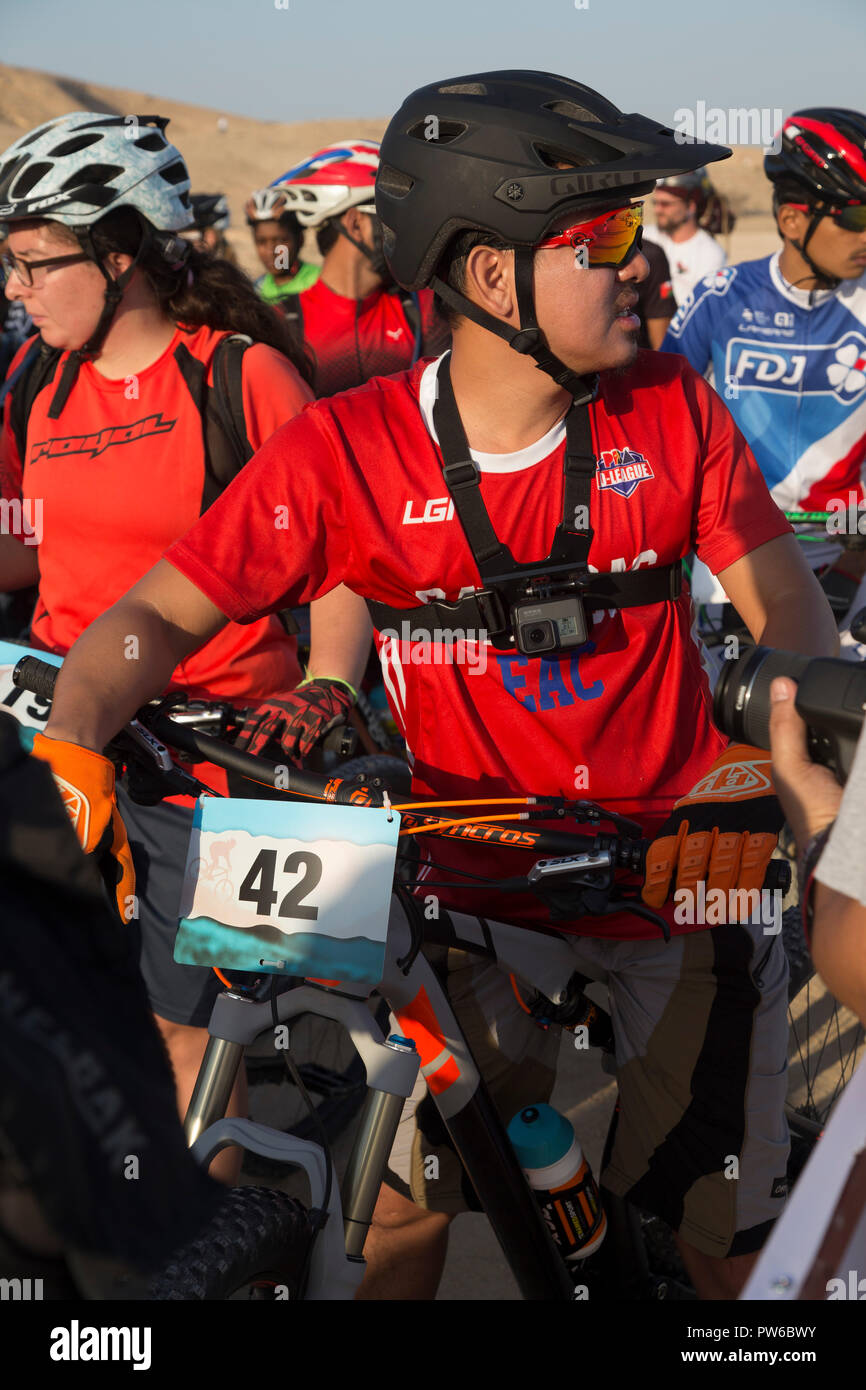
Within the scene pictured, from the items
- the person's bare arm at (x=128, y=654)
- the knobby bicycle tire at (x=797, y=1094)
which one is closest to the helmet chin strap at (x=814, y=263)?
the knobby bicycle tire at (x=797, y=1094)

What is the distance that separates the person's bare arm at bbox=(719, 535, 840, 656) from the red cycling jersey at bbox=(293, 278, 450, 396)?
15.0ft

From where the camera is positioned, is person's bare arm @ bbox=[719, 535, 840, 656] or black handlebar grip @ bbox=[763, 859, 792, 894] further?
person's bare arm @ bbox=[719, 535, 840, 656]

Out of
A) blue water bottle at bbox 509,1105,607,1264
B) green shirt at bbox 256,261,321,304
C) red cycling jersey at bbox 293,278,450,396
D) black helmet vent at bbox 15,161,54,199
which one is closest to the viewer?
blue water bottle at bbox 509,1105,607,1264

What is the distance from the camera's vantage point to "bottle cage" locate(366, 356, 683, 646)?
257cm

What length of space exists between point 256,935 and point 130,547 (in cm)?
160

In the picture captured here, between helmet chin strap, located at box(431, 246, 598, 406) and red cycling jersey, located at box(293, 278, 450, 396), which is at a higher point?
helmet chin strap, located at box(431, 246, 598, 406)

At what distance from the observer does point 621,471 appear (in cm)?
267

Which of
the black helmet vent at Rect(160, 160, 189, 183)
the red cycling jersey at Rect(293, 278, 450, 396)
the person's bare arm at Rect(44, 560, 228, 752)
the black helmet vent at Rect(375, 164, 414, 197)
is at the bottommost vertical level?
the red cycling jersey at Rect(293, 278, 450, 396)

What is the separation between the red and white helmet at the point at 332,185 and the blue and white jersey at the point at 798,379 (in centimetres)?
267

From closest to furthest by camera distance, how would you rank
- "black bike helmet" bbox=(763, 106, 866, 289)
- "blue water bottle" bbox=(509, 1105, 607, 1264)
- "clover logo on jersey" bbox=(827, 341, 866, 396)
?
"blue water bottle" bbox=(509, 1105, 607, 1264), "black bike helmet" bbox=(763, 106, 866, 289), "clover logo on jersey" bbox=(827, 341, 866, 396)

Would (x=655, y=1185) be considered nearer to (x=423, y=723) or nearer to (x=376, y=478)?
(x=423, y=723)

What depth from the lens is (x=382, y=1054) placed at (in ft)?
8.09

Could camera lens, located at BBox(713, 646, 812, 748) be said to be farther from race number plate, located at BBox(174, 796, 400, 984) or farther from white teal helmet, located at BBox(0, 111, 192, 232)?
white teal helmet, located at BBox(0, 111, 192, 232)

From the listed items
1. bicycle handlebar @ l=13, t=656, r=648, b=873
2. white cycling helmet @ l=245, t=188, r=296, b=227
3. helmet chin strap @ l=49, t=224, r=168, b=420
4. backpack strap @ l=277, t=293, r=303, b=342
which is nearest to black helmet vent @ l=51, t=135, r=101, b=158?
helmet chin strap @ l=49, t=224, r=168, b=420
